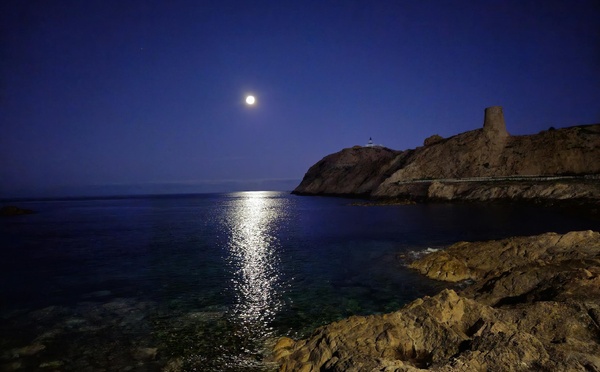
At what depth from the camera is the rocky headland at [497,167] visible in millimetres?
58469

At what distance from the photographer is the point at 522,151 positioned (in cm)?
7806

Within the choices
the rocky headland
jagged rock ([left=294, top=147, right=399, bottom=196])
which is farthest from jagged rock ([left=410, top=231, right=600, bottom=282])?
jagged rock ([left=294, top=147, right=399, bottom=196])

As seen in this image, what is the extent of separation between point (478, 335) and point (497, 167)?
86.6 metres

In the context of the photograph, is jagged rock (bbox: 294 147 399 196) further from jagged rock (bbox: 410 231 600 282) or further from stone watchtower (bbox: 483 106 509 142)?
jagged rock (bbox: 410 231 600 282)

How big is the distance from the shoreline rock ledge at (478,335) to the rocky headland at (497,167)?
51804mm

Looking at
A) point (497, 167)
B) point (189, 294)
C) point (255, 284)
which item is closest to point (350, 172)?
point (497, 167)

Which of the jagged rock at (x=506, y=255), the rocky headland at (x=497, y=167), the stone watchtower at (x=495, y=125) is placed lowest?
the jagged rock at (x=506, y=255)

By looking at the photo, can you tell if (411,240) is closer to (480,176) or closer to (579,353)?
(579,353)

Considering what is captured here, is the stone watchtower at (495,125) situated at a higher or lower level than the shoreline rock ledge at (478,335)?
higher

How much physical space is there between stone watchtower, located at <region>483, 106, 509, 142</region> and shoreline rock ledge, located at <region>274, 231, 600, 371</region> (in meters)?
86.1

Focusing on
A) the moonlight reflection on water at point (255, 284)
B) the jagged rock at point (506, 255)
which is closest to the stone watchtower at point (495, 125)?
the moonlight reflection on water at point (255, 284)

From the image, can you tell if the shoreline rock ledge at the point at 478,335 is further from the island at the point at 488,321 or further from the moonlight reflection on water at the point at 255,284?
the moonlight reflection on water at the point at 255,284

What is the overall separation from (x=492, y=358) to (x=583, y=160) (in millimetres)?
88616

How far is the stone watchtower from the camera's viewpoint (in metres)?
83.2
